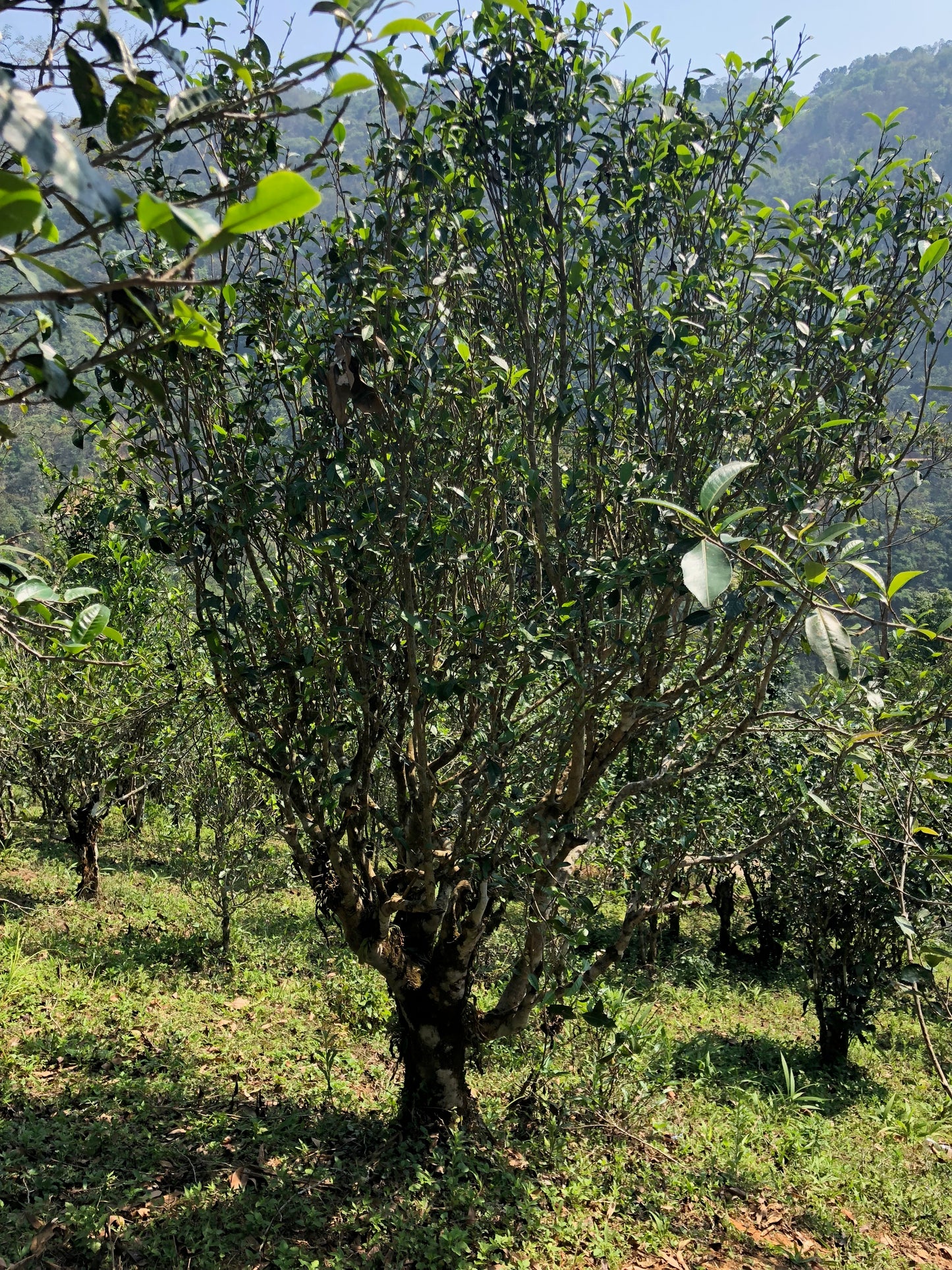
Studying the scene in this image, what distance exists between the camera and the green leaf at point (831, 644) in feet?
3.87

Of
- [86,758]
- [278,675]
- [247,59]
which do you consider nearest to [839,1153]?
[278,675]

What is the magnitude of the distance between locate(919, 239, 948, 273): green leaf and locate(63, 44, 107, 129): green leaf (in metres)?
1.80

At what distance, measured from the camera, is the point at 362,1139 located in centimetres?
426

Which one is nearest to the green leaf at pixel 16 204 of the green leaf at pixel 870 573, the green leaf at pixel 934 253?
the green leaf at pixel 870 573

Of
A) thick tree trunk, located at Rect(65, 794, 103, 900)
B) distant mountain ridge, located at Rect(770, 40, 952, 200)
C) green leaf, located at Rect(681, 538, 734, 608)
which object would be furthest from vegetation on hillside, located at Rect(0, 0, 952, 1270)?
distant mountain ridge, located at Rect(770, 40, 952, 200)

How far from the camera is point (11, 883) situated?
27.6 ft

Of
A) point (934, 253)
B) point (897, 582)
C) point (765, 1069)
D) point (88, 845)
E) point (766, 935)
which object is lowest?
point (765, 1069)

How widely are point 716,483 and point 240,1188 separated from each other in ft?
13.1

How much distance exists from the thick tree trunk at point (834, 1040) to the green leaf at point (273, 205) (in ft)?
28.5

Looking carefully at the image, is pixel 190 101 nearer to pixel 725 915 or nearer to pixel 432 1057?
pixel 432 1057

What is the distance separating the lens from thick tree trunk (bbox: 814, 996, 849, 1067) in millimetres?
7656

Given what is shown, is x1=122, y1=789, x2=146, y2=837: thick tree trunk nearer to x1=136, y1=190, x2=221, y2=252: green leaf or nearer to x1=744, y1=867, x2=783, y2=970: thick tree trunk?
x1=744, y1=867, x2=783, y2=970: thick tree trunk

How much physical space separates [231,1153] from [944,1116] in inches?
197

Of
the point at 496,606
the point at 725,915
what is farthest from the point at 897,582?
the point at 725,915
